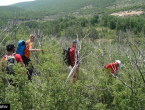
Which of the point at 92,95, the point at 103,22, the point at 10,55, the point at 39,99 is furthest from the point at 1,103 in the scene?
the point at 103,22

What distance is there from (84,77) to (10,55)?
1568mm

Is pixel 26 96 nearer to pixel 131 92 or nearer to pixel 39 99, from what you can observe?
pixel 39 99

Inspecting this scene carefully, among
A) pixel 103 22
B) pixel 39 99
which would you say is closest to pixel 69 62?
pixel 39 99

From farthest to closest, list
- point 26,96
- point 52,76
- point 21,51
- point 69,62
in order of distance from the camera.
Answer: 1. point 69,62
2. point 21,51
3. point 52,76
4. point 26,96

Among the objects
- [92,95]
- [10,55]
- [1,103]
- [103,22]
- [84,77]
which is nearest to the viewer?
[1,103]

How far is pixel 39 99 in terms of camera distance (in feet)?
6.46

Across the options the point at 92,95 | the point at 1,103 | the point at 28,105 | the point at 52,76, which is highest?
the point at 52,76

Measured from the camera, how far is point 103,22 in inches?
2504

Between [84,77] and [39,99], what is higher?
[39,99]

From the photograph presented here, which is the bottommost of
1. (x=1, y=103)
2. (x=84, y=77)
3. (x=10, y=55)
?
(x=84, y=77)

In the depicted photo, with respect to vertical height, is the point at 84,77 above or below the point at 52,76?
below

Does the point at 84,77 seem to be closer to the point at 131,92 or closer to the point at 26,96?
the point at 131,92

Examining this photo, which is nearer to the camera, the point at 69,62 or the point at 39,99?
the point at 39,99

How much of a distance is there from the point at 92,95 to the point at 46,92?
4.61 feet
